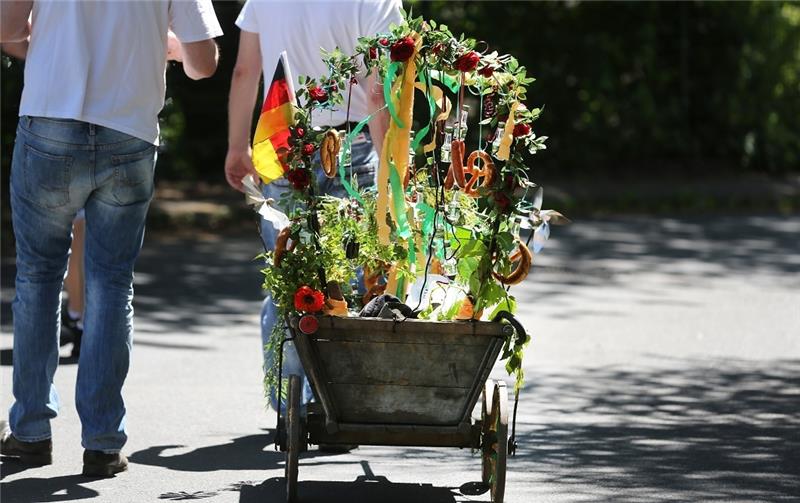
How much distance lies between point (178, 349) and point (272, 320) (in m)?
2.07

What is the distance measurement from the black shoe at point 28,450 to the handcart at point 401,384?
106 cm

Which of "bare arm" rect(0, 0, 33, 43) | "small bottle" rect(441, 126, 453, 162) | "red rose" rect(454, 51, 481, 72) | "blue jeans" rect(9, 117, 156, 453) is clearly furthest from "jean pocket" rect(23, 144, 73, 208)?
"red rose" rect(454, 51, 481, 72)

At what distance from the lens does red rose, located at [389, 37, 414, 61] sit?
480 centimetres

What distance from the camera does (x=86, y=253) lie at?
532cm

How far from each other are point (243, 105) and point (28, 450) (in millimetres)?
1642

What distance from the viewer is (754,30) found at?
17.2 meters

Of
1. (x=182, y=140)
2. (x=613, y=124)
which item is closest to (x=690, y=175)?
(x=613, y=124)

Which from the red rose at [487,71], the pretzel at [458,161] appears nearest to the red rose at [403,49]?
the red rose at [487,71]

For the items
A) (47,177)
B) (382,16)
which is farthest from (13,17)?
(382,16)

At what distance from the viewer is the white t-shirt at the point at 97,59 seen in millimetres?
5113

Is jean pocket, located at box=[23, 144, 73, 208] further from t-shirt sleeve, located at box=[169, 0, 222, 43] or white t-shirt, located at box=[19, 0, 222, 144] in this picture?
t-shirt sleeve, located at box=[169, 0, 222, 43]

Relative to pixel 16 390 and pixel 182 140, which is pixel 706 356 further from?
pixel 182 140

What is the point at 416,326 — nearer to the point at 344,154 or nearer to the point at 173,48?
the point at 344,154

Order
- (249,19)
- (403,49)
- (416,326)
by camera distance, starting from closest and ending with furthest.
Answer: (416,326) < (403,49) < (249,19)
